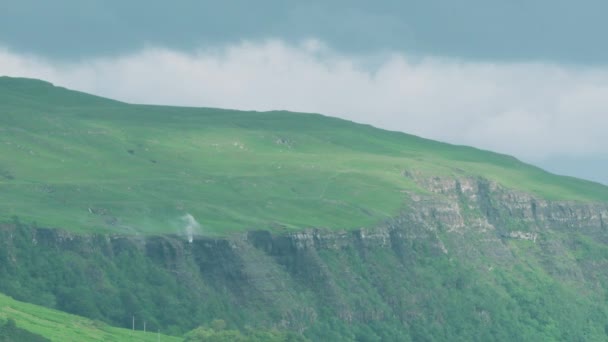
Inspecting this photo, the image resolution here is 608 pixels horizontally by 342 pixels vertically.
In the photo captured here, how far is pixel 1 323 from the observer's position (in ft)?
651

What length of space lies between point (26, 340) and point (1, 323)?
3.37 meters

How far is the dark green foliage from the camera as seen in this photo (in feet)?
639

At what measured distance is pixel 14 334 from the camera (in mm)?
196250

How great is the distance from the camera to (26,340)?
19662cm

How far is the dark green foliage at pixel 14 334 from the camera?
19488cm
